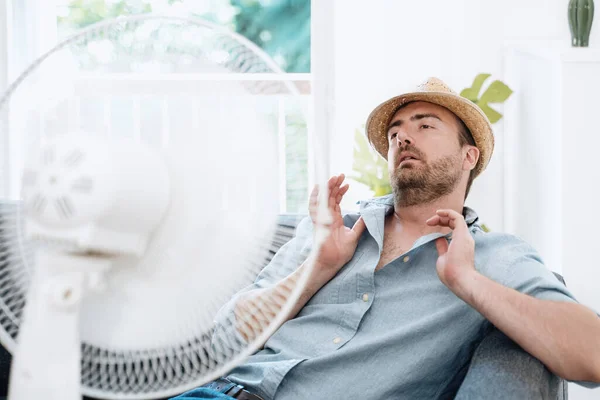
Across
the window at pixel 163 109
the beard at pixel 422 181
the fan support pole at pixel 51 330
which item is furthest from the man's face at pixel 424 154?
the fan support pole at pixel 51 330

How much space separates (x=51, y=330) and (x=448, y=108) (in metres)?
1.22

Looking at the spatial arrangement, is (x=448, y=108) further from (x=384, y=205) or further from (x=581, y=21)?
(x=581, y=21)

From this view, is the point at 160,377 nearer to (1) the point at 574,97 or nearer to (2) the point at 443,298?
(2) the point at 443,298

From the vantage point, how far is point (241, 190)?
0.72m

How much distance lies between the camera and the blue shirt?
1.28 meters

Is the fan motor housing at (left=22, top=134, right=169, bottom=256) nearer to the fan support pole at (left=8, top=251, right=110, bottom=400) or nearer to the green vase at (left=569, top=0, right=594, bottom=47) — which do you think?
the fan support pole at (left=8, top=251, right=110, bottom=400)

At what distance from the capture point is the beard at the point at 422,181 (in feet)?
5.11

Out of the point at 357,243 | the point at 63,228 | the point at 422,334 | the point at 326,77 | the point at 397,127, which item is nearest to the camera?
the point at 63,228

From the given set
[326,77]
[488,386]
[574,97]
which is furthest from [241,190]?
[326,77]

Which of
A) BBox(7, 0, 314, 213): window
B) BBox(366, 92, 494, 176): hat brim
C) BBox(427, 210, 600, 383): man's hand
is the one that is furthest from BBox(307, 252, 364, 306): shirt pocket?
BBox(7, 0, 314, 213): window

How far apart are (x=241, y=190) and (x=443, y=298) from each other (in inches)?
29.8

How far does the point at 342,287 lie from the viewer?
1442mm

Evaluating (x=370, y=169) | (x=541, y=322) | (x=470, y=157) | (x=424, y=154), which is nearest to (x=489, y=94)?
(x=370, y=169)

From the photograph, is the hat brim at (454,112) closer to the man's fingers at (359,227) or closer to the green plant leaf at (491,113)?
the man's fingers at (359,227)
